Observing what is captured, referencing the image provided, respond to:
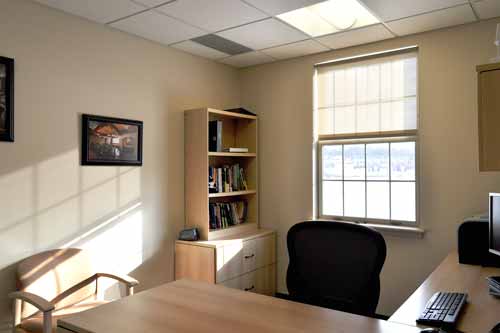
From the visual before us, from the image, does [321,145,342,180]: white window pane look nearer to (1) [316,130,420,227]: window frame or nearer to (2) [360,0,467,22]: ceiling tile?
(1) [316,130,420,227]: window frame

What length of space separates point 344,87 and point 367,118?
1.33 ft

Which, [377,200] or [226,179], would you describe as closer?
[377,200]

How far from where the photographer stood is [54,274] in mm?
2701

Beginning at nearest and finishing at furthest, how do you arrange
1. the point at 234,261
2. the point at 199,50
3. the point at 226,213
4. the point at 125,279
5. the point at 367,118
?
the point at 125,279 < the point at 234,261 < the point at 367,118 < the point at 199,50 < the point at 226,213

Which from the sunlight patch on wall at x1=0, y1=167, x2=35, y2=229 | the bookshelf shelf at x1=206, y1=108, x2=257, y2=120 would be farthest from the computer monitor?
the sunlight patch on wall at x1=0, y1=167, x2=35, y2=229

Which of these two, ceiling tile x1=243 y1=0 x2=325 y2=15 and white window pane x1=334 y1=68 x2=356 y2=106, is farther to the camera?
white window pane x1=334 y1=68 x2=356 y2=106

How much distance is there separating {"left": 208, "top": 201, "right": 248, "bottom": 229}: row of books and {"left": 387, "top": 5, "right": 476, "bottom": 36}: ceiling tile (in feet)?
7.57

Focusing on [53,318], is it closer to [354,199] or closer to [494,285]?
[494,285]

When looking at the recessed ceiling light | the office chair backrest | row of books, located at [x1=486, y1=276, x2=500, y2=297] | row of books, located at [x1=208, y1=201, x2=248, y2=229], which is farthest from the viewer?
row of books, located at [x1=208, y1=201, x2=248, y2=229]

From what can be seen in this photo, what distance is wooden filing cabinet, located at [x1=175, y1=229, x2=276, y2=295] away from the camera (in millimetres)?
3533

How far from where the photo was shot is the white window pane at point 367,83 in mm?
3752

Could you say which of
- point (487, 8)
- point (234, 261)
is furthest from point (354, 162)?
point (487, 8)

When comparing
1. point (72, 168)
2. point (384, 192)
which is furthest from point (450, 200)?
point (72, 168)

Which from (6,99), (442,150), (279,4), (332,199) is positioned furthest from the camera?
(332,199)
